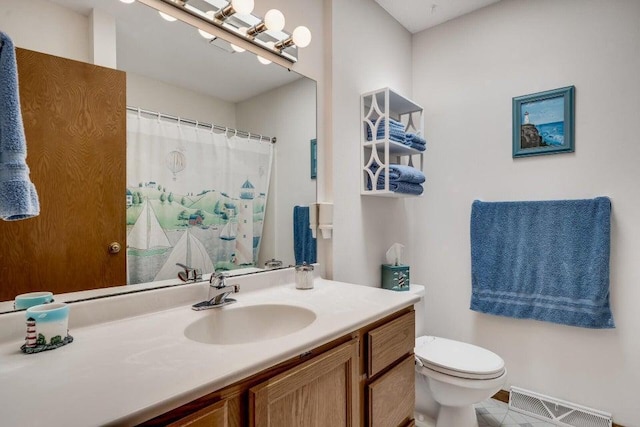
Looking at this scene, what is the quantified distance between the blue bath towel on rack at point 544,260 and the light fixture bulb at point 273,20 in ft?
4.89

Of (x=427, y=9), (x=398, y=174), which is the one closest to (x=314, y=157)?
(x=398, y=174)

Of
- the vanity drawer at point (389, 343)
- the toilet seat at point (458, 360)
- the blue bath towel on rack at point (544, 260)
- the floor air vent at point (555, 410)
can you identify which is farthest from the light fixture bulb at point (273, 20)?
the floor air vent at point (555, 410)

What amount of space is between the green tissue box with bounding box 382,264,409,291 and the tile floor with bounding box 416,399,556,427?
0.69 metres

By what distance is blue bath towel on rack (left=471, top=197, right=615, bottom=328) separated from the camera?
1677 millimetres

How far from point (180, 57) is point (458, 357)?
5.85 feet

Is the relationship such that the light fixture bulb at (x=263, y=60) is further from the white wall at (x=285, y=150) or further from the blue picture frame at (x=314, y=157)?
the blue picture frame at (x=314, y=157)

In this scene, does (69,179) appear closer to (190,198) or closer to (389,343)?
(190,198)

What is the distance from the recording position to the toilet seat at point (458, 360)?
4.84 ft

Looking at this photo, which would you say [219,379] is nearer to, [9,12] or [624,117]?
[9,12]

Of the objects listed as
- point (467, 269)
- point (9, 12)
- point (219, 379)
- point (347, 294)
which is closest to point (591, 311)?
point (467, 269)

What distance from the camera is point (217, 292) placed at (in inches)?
46.1

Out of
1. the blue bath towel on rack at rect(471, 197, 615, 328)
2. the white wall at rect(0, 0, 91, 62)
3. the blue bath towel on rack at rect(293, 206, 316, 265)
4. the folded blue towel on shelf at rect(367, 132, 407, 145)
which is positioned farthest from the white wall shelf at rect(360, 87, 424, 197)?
the white wall at rect(0, 0, 91, 62)

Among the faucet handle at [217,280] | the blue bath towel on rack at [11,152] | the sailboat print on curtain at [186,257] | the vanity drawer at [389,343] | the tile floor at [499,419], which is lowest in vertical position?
the tile floor at [499,419]

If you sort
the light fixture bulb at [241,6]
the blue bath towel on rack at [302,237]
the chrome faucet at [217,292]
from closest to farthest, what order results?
the chrome faucet at [217,292] → the light fixture bulb at [241,6] → the blue bath towel on rack at [302,237]
